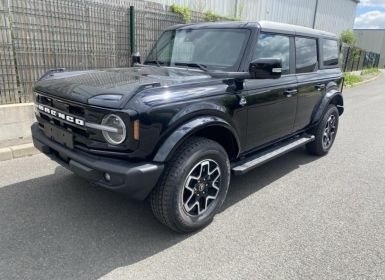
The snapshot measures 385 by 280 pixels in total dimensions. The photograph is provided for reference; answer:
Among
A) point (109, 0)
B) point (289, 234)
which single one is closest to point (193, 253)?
point (289, 234)

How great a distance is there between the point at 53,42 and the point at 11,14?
819mm

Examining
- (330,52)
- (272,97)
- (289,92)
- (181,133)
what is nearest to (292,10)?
(330,52)

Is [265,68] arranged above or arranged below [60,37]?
below

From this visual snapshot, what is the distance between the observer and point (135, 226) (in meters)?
3.05

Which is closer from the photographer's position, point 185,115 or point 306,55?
point 185,115

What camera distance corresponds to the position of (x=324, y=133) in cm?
515

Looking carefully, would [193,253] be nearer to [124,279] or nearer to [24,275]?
[124,279]

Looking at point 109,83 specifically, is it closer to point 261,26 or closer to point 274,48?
point 261,26

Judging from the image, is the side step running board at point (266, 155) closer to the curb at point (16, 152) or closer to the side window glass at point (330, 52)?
the side window glass at point (330, 52)

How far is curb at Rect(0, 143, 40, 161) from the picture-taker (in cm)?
455

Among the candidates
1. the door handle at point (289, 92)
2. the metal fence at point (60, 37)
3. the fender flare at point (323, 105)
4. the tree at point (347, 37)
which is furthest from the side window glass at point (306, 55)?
the tree at point (347, 37)

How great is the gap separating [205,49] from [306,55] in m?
1.67

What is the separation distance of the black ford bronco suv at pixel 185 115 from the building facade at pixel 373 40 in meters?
51.3

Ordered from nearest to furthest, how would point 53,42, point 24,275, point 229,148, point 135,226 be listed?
point 24,275
point 135,226
point 229,148
point 53,42
